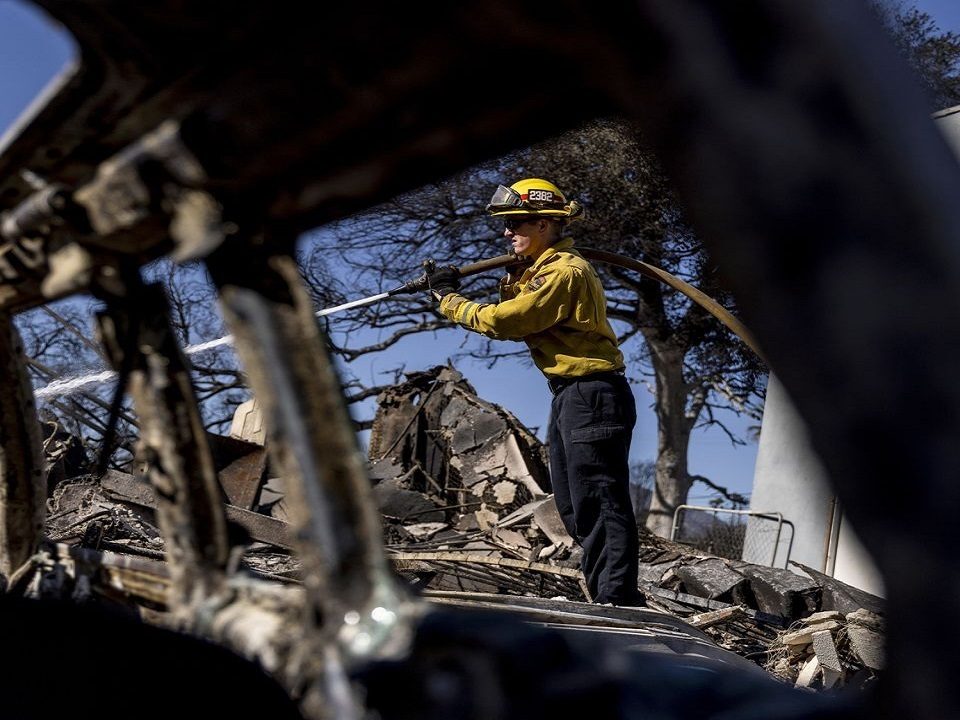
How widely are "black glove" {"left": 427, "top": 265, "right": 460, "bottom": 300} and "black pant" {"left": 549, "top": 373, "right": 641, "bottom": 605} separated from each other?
1.41 meters

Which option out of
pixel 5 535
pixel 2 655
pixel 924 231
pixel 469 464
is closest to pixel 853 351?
pixel 924 231

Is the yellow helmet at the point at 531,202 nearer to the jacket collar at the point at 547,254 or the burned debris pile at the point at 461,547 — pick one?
the jacket collar at the point at 547,254

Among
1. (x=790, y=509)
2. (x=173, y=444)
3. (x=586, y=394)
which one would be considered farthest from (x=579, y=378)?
(x=790, y=509)

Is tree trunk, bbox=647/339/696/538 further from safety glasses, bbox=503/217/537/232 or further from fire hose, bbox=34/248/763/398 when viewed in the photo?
safety glasses, bbox=503/217/537/232

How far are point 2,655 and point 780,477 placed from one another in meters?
9.92

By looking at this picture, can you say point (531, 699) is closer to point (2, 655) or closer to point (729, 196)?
point (729, 196)

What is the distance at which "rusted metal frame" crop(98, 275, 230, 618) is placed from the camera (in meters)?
0.95

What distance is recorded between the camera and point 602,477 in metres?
4.81

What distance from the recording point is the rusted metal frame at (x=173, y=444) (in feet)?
3.12

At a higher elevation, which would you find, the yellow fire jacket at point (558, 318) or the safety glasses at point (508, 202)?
the safety glasses at point (508, 202)

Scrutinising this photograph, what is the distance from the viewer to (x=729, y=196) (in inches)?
21.2

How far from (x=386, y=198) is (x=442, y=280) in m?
5.11

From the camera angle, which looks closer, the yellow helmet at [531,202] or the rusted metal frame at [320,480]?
the rusted metal frame at [320,480]

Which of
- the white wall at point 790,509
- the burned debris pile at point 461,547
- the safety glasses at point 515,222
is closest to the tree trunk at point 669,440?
the white wall at point 790,509
